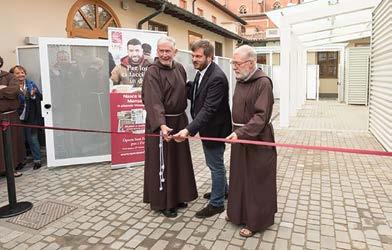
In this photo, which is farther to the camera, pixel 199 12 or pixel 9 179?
pixel 199 12

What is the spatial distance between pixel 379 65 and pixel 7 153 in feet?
23.8

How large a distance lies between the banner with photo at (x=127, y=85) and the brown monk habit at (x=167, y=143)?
184 centimetres

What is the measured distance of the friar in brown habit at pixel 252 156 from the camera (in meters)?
3.25

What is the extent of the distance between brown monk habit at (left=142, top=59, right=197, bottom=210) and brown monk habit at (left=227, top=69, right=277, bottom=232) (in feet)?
2.31

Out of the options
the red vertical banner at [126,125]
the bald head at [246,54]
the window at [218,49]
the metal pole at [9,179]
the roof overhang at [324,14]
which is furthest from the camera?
the window at [218,49]

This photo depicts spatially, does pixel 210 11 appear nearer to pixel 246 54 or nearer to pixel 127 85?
pixel 127 85

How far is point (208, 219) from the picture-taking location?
3.78 meters

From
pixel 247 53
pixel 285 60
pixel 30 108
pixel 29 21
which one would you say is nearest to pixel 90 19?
pixel 29 21

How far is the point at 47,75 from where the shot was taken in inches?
225

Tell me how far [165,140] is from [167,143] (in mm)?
173

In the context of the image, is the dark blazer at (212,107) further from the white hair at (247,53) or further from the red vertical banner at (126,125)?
the red vertical banner at (126,125)

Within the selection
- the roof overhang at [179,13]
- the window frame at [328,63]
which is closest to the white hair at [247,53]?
the roof overhang at [179,13]

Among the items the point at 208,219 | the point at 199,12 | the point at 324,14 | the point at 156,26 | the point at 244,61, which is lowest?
the point at 208,219

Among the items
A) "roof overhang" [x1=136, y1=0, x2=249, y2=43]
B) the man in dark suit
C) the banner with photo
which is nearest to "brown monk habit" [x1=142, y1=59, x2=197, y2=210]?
the man in dark suit
